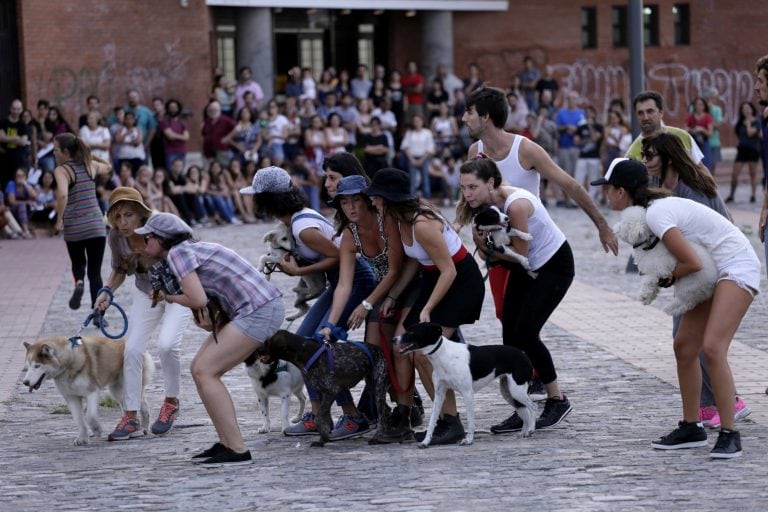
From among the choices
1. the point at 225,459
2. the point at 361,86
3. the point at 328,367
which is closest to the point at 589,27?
the point at 361,86

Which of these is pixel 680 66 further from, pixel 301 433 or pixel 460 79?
pixel 301 433

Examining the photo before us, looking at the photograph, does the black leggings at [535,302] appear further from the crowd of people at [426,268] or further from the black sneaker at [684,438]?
the black sneaker at [684,438]

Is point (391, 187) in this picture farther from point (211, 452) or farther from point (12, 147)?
point (12, 147)

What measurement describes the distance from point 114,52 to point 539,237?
76.3 ft

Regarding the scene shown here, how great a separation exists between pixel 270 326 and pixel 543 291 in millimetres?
1688

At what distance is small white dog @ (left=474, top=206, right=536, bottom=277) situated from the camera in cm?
822

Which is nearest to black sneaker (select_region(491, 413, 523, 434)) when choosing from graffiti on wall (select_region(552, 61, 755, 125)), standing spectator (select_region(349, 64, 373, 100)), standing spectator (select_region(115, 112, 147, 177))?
standing spectator (select_region(115, 112, 147, 177))

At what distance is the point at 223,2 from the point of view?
32.2 meters

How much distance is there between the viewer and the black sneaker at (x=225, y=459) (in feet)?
25.7

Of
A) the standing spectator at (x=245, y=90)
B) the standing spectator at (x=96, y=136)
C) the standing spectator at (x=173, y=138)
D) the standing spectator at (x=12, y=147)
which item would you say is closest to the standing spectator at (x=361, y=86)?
the standing spectator at (x=245, y=90)

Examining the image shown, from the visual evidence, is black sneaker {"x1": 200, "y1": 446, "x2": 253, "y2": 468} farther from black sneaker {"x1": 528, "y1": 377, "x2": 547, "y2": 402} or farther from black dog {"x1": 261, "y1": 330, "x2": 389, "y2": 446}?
black sneaker {"x1": 528, "y1": 377, "x2": 547, "y2": 402}

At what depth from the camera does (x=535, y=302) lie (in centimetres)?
848

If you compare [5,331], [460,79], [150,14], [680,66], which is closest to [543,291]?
[5,331]

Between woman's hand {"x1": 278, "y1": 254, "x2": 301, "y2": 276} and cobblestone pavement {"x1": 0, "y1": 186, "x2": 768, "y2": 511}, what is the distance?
3.34 feet
